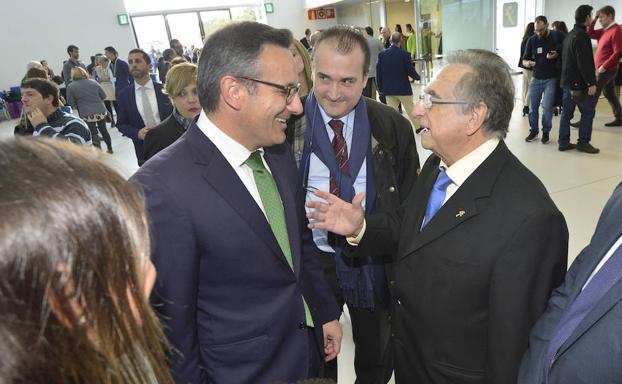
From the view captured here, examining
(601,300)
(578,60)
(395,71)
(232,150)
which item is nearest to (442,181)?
(601,300)

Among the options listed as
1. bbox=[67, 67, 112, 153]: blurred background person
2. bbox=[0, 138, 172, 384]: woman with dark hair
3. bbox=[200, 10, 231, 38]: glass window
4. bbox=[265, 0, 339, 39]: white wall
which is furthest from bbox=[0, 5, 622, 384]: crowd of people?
bbox=[265, 0, 339, 39]: white wall

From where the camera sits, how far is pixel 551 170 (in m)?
5.05

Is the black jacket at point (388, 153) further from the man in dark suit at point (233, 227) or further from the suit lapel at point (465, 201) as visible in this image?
the man in dark suit at point (233, 227)

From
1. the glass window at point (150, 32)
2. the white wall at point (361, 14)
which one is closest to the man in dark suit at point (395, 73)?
the white wall at point (361, 14)

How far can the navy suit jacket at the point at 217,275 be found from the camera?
1130 mm

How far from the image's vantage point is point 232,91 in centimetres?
132

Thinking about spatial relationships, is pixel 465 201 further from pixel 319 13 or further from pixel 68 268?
pixel 319 13

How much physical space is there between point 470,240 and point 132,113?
13.0 ft

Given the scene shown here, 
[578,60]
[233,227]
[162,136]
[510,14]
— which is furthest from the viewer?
[510,14]

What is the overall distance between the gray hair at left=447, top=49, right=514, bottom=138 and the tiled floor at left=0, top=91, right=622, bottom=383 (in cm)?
179

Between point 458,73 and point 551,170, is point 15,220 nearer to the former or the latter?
point 458,73

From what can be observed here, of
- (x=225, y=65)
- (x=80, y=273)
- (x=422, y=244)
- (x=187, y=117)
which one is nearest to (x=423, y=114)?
(x=422, y=244)

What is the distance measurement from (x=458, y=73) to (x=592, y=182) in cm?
416

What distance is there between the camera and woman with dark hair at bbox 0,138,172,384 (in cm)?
45
